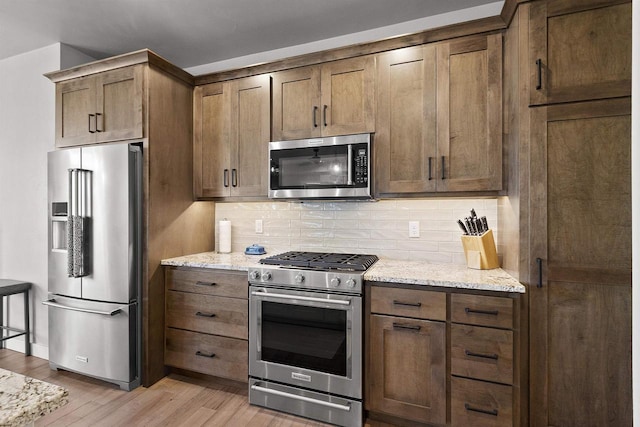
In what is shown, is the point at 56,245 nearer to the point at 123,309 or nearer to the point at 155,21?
the point at 123,309

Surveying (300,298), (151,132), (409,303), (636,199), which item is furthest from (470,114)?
(151,132)

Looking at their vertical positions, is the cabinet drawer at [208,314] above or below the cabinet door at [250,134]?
below

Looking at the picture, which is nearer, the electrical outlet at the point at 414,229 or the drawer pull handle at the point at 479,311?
the drawer pull handle at the point at 479,311

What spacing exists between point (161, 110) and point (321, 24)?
1403 mm

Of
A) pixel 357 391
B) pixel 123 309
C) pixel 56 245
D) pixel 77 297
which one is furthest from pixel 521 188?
pixel 56 245

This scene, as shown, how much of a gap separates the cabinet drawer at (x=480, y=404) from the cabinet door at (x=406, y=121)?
1159mm

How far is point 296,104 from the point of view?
259 centimetres

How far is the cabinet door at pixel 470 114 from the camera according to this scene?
2.09 metres

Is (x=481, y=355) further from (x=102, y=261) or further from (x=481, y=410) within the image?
(x=102, y=261)

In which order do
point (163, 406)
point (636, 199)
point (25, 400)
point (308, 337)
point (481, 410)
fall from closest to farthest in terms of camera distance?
1. point (636, 199)
2. point (25, 400)
3. point (481, 410)
4. point (308, 337)
5. point (163, 406)

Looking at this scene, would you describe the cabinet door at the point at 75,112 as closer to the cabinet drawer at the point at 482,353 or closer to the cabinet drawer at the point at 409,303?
the cabinet drawer at the point at 409,303

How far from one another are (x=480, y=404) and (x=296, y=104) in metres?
2.25

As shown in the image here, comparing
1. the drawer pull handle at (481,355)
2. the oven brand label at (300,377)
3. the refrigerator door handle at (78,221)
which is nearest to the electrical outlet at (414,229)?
the drawer pull handle at (481,355)

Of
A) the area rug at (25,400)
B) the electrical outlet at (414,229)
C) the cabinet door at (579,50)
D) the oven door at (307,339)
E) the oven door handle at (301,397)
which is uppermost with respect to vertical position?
the cabinet door at (579,50)
